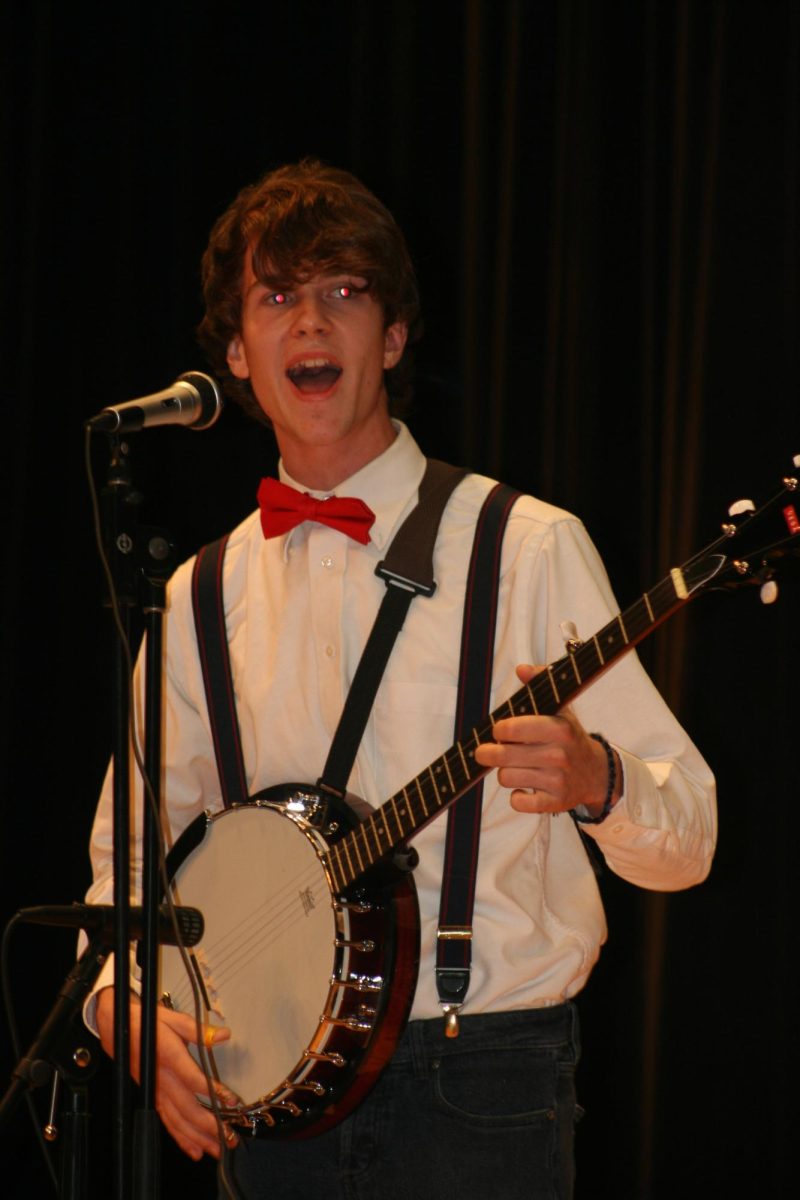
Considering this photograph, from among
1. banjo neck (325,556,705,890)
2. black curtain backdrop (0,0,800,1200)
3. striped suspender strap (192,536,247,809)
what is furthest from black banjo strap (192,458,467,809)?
black curtain backdrop (0,0,800,1200)

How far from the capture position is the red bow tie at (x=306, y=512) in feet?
7.17

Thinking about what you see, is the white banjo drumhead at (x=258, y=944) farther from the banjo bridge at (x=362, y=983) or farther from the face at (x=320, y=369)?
the face at (x=320, y=369)

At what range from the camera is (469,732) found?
1935 mm

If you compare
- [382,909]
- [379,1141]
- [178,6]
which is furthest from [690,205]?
[379,1141]

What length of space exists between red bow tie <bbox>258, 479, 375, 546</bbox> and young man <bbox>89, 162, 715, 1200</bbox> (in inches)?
1.1

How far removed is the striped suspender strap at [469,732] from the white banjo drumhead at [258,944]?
0.16 meters

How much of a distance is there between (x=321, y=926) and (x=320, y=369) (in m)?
0.84

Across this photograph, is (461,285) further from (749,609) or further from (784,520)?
(784,520)

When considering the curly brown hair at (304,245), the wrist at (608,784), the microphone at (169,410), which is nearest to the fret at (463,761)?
the wrist at (608,784)

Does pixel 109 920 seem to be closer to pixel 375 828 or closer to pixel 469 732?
pixel 375 828

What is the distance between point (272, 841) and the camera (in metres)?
2.04

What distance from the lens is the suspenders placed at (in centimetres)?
189

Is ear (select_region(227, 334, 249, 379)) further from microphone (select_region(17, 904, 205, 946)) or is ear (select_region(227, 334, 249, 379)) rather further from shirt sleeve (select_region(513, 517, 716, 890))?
microphone (select_region(17, 904, 205, 946))

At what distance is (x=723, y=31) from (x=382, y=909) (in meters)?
1.84
